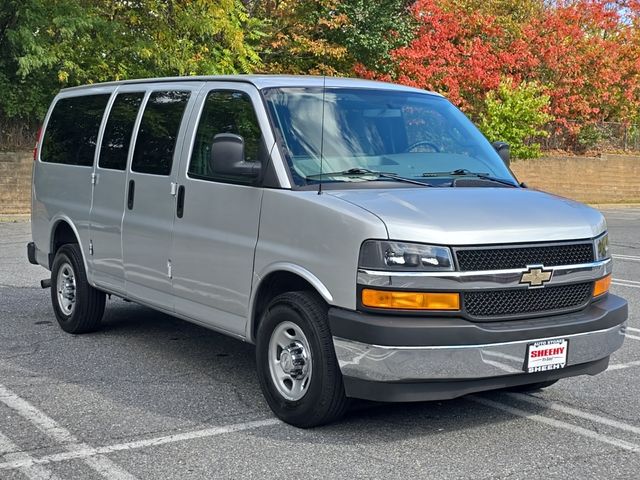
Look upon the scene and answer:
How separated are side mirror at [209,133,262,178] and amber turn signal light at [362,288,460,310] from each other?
4.01ft

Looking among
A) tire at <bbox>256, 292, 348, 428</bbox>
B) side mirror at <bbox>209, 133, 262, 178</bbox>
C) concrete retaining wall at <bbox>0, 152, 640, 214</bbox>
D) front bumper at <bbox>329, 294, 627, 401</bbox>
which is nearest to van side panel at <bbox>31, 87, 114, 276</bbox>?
side mirror at <bbox>209, 133, 262, 178</bbox>

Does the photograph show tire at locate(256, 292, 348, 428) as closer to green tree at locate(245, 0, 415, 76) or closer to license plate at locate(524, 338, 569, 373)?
license plate at locate(524, 338, 569, 373)

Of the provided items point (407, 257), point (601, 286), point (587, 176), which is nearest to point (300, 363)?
point (407, 257)

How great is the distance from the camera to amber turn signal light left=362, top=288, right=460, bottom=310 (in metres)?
4.89

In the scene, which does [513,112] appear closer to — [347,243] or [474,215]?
[474,215]

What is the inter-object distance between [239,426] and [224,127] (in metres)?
1.96

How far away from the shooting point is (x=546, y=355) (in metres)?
5.15

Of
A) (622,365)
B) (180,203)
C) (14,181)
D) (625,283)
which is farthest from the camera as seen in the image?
(14,181)

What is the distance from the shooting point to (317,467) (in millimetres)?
4805

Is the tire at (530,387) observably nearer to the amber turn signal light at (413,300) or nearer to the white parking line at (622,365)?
the white parking line at (622,365)

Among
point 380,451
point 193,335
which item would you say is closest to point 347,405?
point 380,451

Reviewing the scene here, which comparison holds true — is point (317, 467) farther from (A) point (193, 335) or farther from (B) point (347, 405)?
(A) point (193, 335)

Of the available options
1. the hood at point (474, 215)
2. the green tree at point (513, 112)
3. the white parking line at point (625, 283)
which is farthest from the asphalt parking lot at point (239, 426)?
the green tree at point (513, 112)

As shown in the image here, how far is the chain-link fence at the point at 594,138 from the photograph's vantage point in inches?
1281
